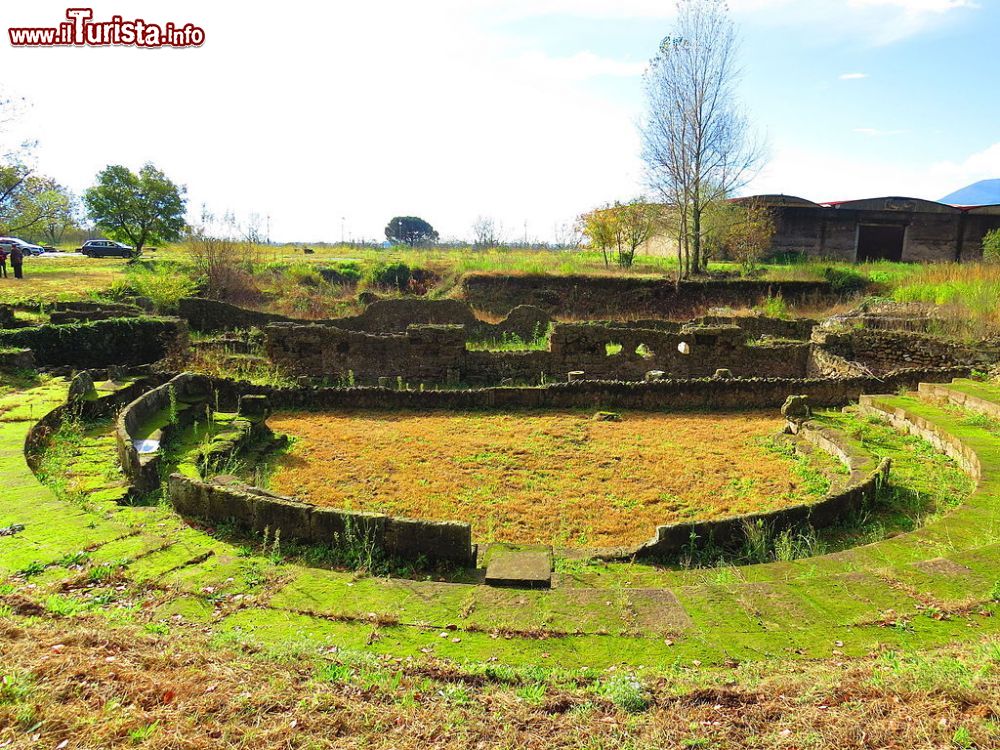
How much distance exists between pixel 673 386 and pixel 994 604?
8151mm

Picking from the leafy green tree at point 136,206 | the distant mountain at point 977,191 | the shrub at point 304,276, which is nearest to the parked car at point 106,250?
the leafy green tree at point 136,206

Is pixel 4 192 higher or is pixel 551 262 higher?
pixel 4 192

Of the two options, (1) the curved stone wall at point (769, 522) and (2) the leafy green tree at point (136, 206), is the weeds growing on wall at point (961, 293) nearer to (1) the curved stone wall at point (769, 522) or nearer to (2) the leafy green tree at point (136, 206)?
(1) the curved stone wall at point (769, 522)

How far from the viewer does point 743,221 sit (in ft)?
96.7

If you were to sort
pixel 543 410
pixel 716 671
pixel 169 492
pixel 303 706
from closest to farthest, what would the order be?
pixel 303 706, pixel 716 671, pixel 169 492, pixel 543 410

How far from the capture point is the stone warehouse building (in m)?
30.8

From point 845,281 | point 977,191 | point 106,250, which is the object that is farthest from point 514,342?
point 977,191

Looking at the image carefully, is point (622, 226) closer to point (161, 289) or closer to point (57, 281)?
point (161, 289)

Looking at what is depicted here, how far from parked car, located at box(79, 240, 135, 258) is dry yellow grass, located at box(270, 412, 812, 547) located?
35.4 metres

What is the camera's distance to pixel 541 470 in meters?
8.75

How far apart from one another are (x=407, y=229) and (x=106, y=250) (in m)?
43.5

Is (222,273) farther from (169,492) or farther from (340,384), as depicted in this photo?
(169,492)

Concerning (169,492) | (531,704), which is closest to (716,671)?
(531,704)

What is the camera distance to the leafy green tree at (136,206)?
37469mm
